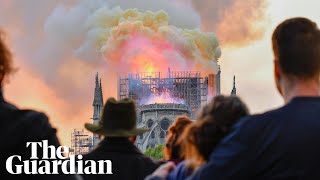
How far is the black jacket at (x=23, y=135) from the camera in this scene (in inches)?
146

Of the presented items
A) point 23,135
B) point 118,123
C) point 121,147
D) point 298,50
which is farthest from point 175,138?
point 23,135

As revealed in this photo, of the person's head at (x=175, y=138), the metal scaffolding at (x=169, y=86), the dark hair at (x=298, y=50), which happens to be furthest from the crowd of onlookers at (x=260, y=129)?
the metal scaffolding at (x=169, y=86)

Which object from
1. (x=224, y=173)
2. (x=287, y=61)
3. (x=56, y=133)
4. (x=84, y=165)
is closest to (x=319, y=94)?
(x=287, y=61)

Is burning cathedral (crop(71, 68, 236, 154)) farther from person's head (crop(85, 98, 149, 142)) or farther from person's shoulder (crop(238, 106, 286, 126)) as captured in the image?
person's shoulder (crop(238, 106, 286, 126))

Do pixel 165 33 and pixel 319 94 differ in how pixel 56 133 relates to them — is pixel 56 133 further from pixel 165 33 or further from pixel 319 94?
pixel 165 33

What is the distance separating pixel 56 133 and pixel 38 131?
10 centimetres

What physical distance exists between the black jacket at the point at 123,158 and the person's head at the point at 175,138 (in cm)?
81

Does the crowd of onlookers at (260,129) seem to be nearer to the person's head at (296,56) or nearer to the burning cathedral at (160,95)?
the person's head at (296,56)

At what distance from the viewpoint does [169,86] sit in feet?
343

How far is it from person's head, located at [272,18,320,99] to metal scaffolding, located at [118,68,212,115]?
320 ft

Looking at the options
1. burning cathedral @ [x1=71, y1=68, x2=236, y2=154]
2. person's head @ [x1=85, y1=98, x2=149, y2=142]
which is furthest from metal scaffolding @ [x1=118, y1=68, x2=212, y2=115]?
person's head @ [x1=85, y1=98, x2=149, y2=142]

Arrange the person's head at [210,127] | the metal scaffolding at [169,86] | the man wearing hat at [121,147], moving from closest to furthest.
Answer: the person's head at [210,127]
the man wearing hat at [121,147]
the metal scaffolding at [169,86]

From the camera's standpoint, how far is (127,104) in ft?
24.9

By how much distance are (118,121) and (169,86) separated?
319ft
